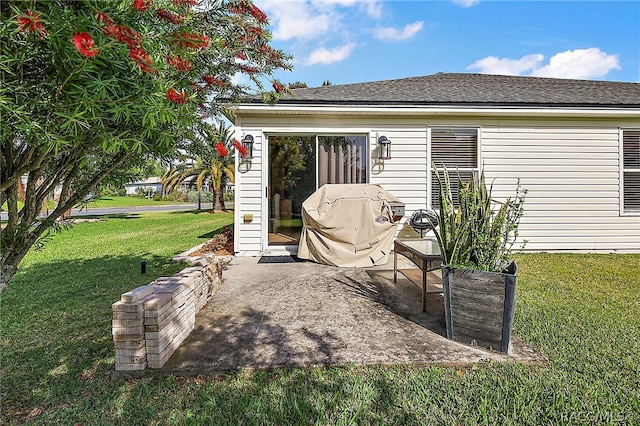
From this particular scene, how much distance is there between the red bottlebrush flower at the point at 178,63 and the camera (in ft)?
4.78

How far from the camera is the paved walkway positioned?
93.0 inches

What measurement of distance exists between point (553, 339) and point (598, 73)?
46.4 feet

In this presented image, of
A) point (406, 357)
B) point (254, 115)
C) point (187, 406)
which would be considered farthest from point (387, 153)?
point (187, 406)

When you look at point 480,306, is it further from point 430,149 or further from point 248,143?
point 248,143

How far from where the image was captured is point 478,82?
8.33 meters

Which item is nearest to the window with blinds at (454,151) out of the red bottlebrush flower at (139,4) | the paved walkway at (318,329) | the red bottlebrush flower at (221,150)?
the paved walkway at (318,329)

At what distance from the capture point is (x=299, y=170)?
6926mm

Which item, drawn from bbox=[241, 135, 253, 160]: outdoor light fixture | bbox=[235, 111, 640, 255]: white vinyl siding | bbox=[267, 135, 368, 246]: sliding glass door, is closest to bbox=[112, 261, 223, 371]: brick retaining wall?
bbox=[241, 135, 253, 160]: outdoor light fixture

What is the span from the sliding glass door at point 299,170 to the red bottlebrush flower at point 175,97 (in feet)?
16.8

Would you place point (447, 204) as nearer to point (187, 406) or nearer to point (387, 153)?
point (187, 406)

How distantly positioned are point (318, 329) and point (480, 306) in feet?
4.58

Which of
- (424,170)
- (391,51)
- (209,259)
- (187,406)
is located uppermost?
(391,51)

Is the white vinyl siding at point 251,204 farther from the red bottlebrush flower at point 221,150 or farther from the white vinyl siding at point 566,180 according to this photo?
the white vinyl siding at point 566,180

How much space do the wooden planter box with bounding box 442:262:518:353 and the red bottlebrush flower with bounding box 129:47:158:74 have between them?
2.46 m
